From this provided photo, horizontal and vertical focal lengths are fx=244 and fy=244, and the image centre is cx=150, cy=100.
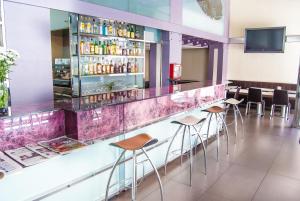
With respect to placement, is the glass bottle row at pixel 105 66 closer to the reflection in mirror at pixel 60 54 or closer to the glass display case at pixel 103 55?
the glass display case at pixel 103 55

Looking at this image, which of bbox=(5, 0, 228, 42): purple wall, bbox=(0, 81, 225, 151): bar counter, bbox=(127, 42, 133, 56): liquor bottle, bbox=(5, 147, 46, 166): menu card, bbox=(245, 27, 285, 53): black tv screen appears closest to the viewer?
bbox=(5, 147, 46, 166): menu card

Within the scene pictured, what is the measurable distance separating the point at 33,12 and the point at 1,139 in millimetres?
1676

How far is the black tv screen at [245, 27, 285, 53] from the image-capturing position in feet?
23.6

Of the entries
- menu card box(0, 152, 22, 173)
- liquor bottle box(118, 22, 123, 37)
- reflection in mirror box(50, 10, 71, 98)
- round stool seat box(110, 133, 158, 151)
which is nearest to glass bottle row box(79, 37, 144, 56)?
liquor bottle box(118, 22, 123, 37)

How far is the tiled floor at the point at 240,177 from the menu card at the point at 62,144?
1.02 meters

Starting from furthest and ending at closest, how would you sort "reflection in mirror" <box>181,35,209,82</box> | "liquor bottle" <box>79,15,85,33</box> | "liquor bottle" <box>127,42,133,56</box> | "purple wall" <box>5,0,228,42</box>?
"reflection in mirror" <box>181,35,209,82</box>
"liquor bottle" <box>127,42,133,56</box>
"liquor bottle" <box>79,15,85,33</box>
"purple wall" <box>5,0,228,42</box>

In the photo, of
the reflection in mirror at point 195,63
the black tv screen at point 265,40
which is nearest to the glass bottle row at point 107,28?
the black tv screen at point 265,40

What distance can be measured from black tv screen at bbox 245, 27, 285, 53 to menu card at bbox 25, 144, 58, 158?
7.33 m

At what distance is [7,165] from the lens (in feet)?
5.08

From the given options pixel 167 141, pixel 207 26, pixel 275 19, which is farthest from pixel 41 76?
pixel 275 19

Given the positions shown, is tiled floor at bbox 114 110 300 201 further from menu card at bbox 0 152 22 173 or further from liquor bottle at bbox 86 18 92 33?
liquor bottle at bbox 86 18 92 33

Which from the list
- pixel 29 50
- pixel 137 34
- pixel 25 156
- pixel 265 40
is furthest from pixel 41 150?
pixel 265 40

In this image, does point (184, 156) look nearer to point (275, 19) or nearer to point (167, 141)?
point (167, 141)

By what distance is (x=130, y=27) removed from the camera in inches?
184
